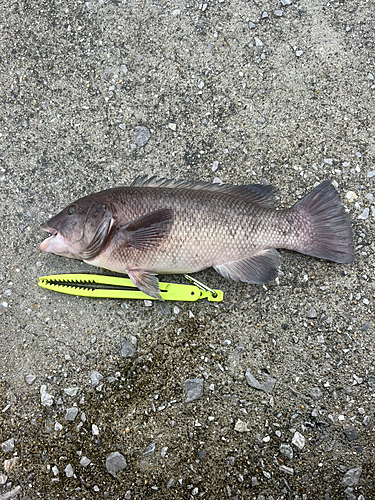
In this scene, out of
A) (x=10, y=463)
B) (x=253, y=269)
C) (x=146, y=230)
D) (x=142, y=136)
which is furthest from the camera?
Result: (x=142, y=136)

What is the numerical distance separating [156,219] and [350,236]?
1.23m

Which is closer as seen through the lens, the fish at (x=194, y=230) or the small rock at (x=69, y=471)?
the fish at (x=194, y=230)

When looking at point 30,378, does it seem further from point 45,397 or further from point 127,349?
point 127,349

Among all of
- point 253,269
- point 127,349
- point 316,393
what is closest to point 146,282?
point 127,349

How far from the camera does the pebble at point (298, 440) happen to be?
7.28ft

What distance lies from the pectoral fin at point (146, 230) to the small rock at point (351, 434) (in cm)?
171

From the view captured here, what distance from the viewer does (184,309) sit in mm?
2334

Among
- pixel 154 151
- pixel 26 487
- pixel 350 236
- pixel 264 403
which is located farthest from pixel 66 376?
pixel 350 236

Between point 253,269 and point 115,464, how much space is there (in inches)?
60.1

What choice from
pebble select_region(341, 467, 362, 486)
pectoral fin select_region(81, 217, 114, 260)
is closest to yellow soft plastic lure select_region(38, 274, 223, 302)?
pectoral fin select_region(81, 217, 114, 260)

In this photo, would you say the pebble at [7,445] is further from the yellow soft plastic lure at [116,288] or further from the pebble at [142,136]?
the pebble at [142,136]

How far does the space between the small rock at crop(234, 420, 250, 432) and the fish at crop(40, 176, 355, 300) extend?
0.93m

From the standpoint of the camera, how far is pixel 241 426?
7.35 feet

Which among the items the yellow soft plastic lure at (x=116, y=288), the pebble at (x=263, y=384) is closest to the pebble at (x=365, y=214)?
the yellow soft plastic lure at (x=116, y=288)
